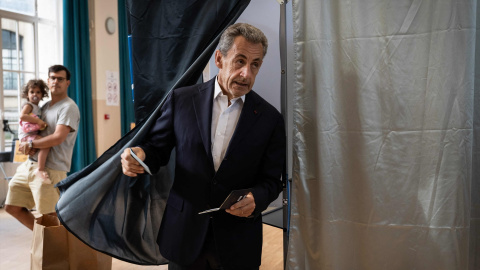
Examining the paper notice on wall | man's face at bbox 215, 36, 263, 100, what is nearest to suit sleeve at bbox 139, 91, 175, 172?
man's face at bbox 215, 36, 263, 100

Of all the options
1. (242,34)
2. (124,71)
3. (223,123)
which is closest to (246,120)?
(223,123)

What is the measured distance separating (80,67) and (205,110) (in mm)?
4134

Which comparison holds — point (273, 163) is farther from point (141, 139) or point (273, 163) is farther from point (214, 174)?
point (141, 139)

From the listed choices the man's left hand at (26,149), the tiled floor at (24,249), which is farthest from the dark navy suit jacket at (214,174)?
the man's left hand at (26,149)

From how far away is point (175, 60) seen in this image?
6.29ft

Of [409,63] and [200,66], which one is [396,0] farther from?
[200,66]

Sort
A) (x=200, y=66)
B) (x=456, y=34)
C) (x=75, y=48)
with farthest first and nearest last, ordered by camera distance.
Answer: (x=75, y=48) → (x=200, y=66) → (x=456, y=34)

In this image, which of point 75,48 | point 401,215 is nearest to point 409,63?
point 401,215

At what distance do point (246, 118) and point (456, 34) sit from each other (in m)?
0.76

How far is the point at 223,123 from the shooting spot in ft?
4.98

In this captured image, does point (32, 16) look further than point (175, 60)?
Yes

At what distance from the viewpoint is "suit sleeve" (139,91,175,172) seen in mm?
1557

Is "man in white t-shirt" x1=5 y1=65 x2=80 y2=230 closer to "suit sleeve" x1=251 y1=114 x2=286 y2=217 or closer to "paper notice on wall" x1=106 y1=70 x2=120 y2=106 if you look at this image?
"suit sleeve" x1=251 y1=114 x2=286 y2=217

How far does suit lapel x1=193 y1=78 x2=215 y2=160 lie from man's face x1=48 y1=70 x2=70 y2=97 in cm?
185
